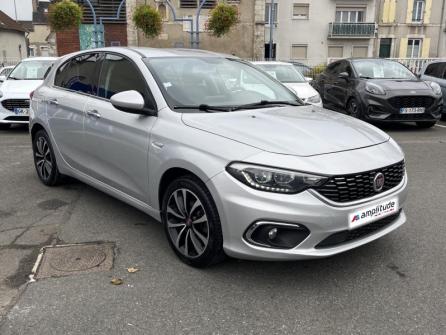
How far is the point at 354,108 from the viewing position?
33.7 feet

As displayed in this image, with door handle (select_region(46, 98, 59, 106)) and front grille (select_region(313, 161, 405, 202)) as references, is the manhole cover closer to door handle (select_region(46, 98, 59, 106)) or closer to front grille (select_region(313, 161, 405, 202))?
front grille (select_region(313, 161, 405, 202))

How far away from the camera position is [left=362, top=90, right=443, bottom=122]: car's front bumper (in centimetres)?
941

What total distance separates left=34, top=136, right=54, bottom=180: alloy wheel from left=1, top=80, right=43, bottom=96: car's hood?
4.50 m

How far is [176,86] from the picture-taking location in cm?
388

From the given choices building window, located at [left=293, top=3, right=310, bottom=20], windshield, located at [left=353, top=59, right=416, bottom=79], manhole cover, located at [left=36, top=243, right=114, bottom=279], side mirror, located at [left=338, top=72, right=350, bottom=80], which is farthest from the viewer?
building window, located at [left=293, top=3, right=310, bottom=20]

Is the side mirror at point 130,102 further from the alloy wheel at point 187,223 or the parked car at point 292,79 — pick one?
the parked car at point 292,79

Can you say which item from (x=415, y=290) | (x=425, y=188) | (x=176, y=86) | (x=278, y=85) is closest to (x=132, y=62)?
(x=176, y=86)

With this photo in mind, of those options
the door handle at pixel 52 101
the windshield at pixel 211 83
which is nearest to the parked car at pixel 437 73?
the windshield at pixel 211 83

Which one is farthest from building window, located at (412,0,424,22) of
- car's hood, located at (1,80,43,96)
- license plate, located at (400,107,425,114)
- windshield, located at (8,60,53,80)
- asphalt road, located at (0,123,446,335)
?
asphalt road, located at (0,123,446,335)

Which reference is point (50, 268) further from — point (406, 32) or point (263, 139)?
point (406, 32)

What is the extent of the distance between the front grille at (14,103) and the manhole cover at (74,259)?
6.65 m

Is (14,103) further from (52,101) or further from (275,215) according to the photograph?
(275,215)

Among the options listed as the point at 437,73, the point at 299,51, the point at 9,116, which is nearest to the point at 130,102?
the point at 9,116

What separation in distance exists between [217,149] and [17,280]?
1.72 metres
